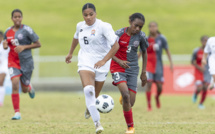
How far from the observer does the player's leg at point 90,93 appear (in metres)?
8.12

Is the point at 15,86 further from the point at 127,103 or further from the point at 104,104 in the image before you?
the point at 127,103

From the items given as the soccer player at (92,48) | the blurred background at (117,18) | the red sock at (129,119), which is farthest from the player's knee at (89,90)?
the blurred background at (117,18)

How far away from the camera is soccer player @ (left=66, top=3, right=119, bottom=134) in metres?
8.19

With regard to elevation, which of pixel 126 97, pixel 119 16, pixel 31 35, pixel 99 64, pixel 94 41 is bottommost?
pixel 126 97

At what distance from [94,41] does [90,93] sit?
876 mm

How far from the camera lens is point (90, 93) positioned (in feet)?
26.8

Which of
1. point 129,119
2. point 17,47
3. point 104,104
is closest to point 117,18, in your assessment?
point 17,47

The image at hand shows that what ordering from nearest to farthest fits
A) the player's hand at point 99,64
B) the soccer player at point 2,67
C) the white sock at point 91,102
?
1. the player's hand at point 99,64
2. the white sock at point 91,102
3. the soccer player at point 2,67

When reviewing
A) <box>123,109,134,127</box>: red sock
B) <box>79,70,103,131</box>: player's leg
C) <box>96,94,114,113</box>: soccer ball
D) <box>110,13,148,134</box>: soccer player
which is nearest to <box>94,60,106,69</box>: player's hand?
<box>79,70,103,131</box>: player's leg

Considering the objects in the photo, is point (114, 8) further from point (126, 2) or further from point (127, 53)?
point (127, 53)

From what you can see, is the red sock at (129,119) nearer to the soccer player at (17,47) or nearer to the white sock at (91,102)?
the white sock at (91,102)

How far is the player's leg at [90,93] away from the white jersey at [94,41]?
0.17m

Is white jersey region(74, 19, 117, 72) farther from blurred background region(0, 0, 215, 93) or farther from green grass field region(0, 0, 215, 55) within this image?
green grass field region(0, 0, 215, 55)

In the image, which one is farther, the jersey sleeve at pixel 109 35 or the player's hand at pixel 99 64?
the jersey sleeve at pixel 109 35
